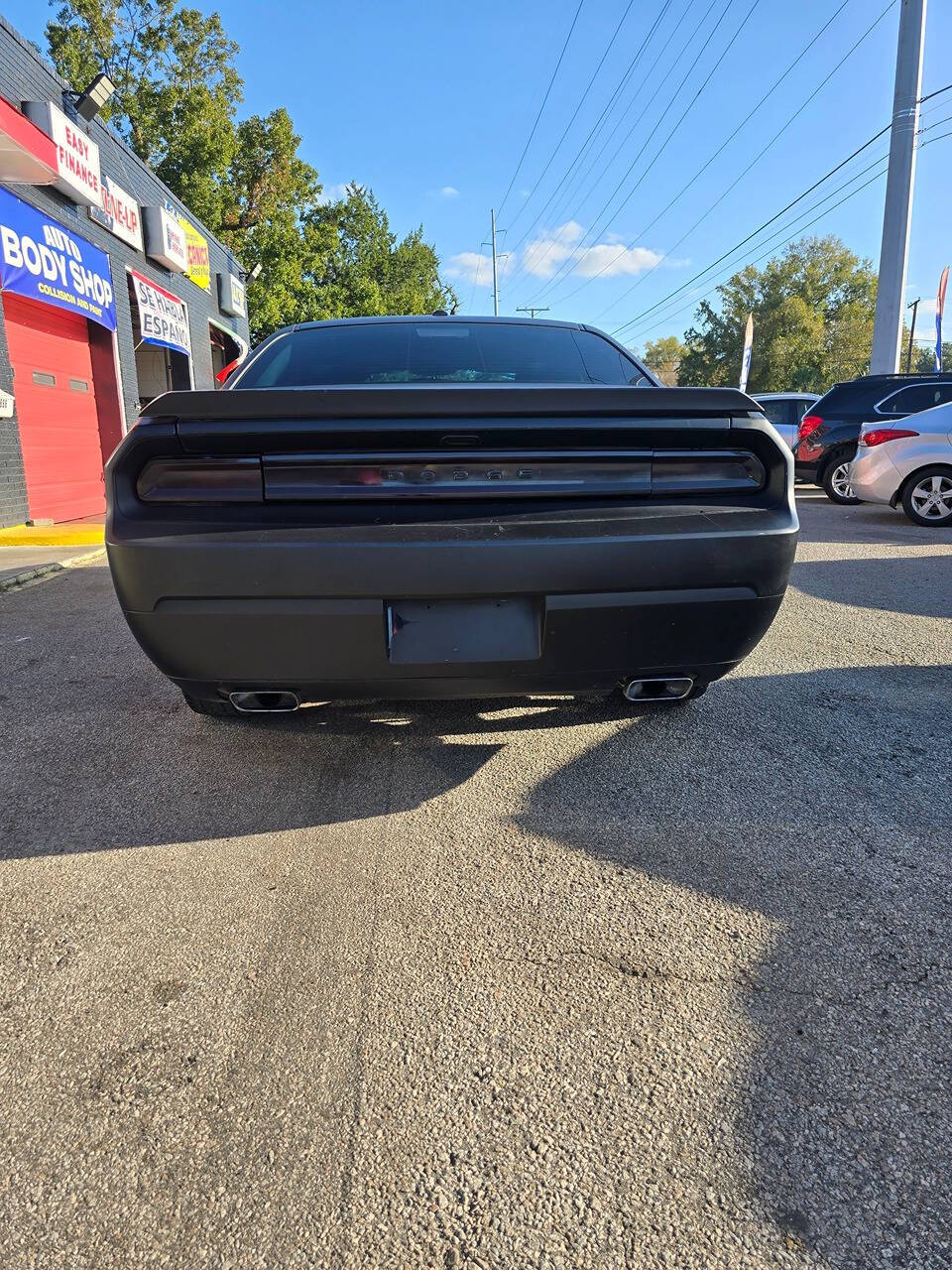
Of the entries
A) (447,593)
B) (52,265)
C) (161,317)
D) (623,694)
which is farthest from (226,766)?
(161,317)

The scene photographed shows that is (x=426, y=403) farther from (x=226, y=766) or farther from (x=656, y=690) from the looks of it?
(x=226, y=766)

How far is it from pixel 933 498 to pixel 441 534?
28.0 ft

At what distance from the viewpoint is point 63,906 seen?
84.1 inches

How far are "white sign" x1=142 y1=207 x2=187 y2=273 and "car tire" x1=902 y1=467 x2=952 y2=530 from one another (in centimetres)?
1331

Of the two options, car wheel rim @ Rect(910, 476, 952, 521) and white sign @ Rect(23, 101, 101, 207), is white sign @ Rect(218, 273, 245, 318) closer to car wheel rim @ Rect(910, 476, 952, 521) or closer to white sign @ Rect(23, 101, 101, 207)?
white sign @ Rect(23, 101, 101, 207)

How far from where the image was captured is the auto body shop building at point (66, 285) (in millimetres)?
9312

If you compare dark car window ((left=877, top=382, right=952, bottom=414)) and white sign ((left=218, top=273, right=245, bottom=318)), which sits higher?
white sign ((left=218, top=273, right=245, bottom=318))

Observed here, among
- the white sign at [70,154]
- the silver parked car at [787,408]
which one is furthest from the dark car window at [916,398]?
the white sign at [70,154]

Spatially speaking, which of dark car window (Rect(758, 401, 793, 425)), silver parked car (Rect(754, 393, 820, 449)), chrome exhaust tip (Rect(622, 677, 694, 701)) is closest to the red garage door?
chrome exhaust tip (Rect(622, 677, 694, 701))

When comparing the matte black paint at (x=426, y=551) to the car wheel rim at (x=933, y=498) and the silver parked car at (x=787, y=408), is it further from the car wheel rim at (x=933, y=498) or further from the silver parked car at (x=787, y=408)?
the silver parked car at (x=787, y=408)

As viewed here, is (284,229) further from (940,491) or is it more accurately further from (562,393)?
(562,393)

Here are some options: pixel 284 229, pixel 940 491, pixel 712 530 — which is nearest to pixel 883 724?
pixel 712 530

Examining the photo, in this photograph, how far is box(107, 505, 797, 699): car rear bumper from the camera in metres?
2.20

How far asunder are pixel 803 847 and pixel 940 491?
8014 mm
